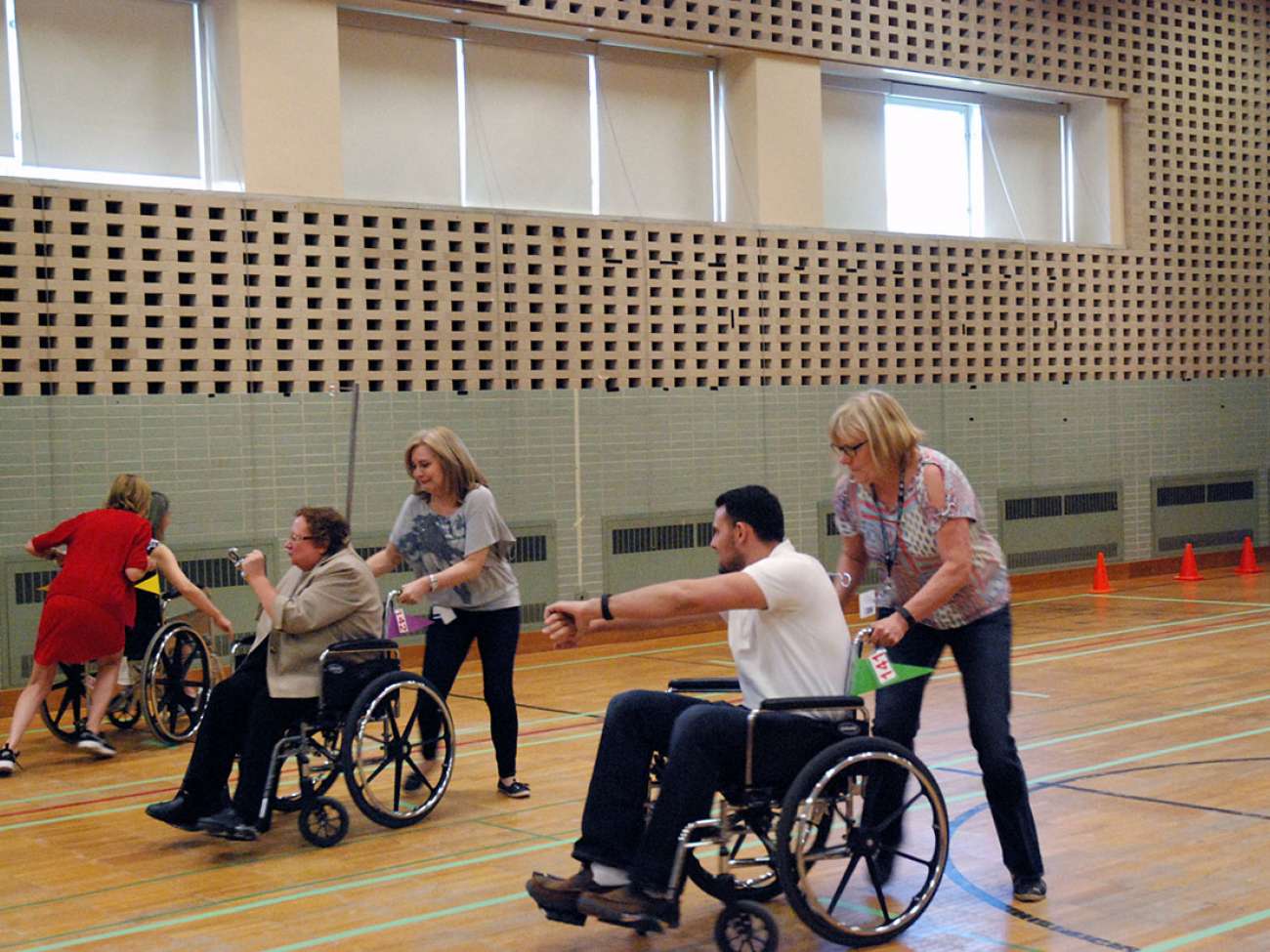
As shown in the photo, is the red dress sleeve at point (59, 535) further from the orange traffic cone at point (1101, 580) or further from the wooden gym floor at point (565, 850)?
the orange traffic cone at point (1101, 580)

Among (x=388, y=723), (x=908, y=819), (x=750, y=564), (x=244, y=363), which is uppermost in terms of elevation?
(x=244, y=363)

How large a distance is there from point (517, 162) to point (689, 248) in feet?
4.12

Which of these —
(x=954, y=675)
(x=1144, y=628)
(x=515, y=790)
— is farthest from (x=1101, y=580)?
(x=515, y=790)

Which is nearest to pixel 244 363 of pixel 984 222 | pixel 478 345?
pixel 478 345

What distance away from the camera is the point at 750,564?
3812 millimetres

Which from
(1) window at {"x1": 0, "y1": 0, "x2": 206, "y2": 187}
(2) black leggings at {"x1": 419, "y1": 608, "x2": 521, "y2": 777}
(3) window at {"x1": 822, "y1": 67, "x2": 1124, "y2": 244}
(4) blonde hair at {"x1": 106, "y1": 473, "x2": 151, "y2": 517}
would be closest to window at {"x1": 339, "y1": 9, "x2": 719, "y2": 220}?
(1) window at {"x1": 0, "y1": 0, "x2": 206, "y2": 187}

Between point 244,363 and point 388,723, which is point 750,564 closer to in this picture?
point 388,723

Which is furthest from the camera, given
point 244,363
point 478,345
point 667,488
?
point 667,488

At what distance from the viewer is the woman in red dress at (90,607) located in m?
6.27

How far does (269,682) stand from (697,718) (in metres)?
1.79

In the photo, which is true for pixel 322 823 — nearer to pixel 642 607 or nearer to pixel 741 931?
pixel 741 931

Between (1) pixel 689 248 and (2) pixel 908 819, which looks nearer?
(2) pixel 908 819

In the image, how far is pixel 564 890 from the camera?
3.60m

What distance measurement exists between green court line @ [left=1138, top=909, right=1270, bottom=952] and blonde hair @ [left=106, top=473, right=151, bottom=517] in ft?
14.8
